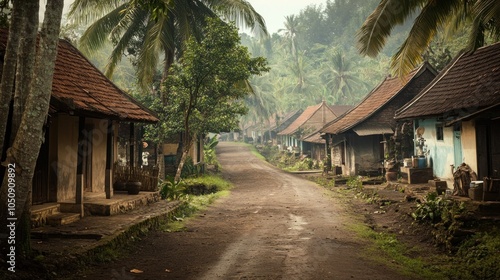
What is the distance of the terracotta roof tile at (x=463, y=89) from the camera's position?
502 inches

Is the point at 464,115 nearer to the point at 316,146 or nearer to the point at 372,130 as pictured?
the point at 372,130

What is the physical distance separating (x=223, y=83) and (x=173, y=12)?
4.15 m

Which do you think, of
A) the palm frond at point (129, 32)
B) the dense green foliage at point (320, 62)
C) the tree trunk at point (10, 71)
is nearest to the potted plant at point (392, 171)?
the palm frond at point (129, 32)

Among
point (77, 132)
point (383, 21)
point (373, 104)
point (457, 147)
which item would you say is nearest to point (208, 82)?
point (77, 132)

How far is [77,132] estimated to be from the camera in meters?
12.1

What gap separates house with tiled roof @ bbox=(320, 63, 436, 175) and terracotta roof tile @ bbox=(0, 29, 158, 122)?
1286 cm

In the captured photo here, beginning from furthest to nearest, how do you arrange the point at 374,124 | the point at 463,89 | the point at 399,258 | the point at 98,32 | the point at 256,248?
the point at 374,124 → the point at 98,32 → the point at 463,89 → the point at 256,248 → the point at 399,258

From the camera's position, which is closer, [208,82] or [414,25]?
[414,25]

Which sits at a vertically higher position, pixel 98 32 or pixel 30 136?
pixel 98 32

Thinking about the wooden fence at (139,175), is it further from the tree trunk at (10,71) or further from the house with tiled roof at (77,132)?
the tree trunk at (10,71)

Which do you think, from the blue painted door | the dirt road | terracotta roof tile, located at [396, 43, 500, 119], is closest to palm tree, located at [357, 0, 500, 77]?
terracotta roof tile, located at [396, 43, 500, 119]

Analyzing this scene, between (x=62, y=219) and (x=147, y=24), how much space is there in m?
13.8

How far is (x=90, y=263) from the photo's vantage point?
7.56 metres

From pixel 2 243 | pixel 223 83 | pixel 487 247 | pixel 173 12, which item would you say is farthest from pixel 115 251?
pixel 173 12
